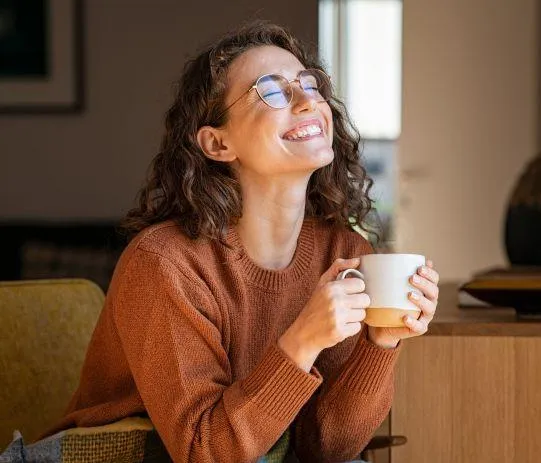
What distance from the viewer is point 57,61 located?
4258 mm

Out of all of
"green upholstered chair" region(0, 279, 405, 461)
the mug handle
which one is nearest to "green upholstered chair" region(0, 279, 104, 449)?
"green upholstered chair" region(0, 279, 405, 461)

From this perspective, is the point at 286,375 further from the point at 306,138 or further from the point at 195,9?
the point at 195,9

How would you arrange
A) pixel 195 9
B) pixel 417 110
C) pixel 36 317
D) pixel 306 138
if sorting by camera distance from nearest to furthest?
pixel 306 138 → pixel 36 317 → pixel 195 9 → pixel 417 110

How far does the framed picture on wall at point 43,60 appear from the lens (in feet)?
13.9

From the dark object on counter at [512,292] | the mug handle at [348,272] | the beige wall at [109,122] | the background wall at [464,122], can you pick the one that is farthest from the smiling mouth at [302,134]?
the background wall at [464,122]

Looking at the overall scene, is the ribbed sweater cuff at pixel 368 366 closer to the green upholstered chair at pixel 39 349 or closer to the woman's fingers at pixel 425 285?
the woman's fingers at pixel 425 285

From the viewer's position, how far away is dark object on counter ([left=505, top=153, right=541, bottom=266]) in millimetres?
2844

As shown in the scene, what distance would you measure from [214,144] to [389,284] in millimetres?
432

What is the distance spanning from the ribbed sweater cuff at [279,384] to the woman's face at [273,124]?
11.4 inches


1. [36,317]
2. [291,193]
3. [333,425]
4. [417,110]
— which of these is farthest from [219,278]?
[417,110]

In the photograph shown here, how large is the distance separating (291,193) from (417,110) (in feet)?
12.0

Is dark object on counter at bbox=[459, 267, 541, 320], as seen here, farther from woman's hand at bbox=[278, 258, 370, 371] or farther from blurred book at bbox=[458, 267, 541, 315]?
woman's hand at bbox=[278, 258, 370, 371]

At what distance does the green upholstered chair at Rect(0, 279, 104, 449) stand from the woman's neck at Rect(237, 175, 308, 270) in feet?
1.36

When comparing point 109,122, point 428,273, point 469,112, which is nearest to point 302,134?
point 428,273
